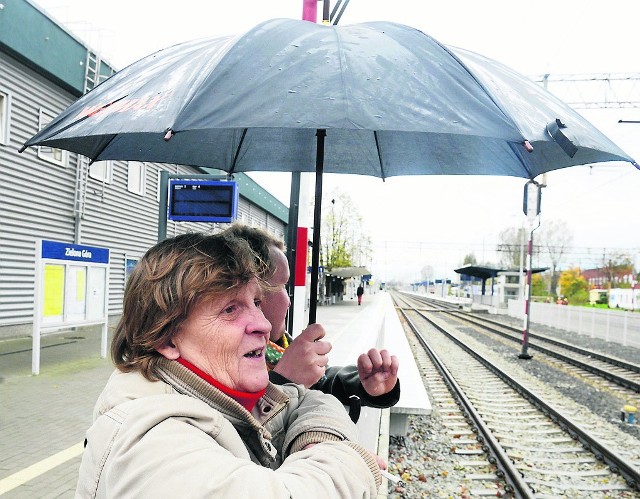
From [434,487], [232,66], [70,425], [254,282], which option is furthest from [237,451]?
[70,425]

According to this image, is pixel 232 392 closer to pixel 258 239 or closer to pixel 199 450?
pixel 199 450

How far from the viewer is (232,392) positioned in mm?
1421

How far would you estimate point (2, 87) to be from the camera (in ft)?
37.4

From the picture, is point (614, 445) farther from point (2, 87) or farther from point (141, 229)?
point (141, 229)

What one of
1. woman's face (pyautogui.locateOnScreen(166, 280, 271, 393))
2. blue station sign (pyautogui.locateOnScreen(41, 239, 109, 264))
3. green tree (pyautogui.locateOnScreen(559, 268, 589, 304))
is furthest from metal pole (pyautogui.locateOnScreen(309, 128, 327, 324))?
green tree (pyautogui.locateOnScreen(559, 268, 589, 304))

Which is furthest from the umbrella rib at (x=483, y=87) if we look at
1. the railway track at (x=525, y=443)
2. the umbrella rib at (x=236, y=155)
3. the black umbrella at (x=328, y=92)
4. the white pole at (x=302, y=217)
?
the railway track at (x=525, y=443)

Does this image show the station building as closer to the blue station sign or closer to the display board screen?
the blue station sign

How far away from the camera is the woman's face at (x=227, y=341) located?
1436 millimetres

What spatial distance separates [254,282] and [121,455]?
599 millimetres

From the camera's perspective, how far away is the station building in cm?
1155

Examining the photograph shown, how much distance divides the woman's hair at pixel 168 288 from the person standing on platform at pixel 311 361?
1.52 feet

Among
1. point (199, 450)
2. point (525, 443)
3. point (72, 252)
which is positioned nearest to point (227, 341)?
point (199, 450)

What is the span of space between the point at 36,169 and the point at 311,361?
1265cm

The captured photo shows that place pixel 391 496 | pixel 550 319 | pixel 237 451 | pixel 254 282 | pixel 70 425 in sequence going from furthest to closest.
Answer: pixel 550 319 → pixel 70 425 → pixel 391 496 → pixel 254 282 → pixel 237 451
